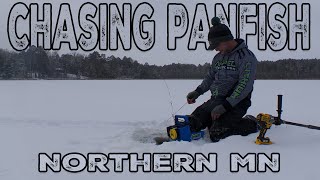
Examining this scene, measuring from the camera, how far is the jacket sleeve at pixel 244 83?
496 cm

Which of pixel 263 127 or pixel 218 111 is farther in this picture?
pixel 218 111

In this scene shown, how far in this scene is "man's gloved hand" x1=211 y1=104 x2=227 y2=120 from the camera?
4934mm

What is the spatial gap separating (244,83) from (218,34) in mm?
765

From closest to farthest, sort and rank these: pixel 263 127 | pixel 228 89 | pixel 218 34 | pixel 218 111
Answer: pixel 263 127 → pixel 218 111 → pixel 218 34 → pixel 228 89

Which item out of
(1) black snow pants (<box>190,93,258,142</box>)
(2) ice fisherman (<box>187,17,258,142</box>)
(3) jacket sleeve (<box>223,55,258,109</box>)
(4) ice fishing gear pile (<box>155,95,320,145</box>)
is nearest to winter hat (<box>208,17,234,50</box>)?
(2) ice fisherman (<box>187,17,258,142</box>)

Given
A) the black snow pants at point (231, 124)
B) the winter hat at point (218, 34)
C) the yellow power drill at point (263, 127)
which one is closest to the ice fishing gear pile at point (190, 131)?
the yellow power drill at point (263, 127)

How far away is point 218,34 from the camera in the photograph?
511 cm

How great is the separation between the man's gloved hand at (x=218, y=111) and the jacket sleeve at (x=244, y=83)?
6 cm

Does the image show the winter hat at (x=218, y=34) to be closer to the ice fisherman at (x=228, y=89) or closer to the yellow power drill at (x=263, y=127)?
the ice fisherman at (x=228, y=89)

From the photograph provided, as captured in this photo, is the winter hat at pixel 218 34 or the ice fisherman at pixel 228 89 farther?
the winter hat at pixel 218 34

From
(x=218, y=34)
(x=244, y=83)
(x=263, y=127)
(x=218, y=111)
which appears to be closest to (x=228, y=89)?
(x=244, y=83)

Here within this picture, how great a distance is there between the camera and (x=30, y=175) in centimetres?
367

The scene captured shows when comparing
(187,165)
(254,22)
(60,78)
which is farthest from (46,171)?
(60,78)

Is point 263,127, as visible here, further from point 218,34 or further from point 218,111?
point 218,34
